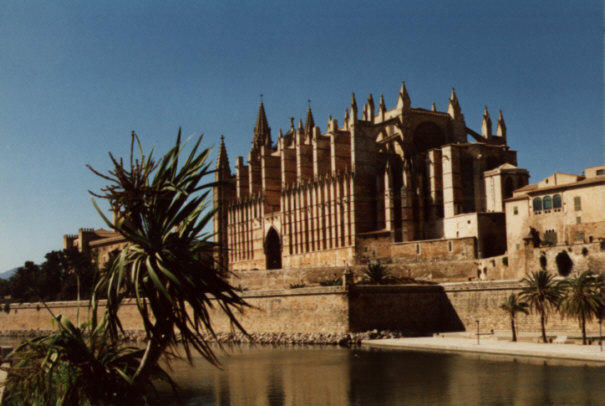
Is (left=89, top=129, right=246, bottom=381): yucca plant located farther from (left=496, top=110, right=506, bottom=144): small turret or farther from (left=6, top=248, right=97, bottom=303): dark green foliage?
(left=6, top=248, right=97, bottom=303): dark green foliage

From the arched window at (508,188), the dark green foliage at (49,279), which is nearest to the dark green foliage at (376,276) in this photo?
the arched window at (508,188)

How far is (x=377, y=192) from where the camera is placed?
5025 centimetres

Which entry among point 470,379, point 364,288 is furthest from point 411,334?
point 470,379

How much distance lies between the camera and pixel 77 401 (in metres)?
9.03

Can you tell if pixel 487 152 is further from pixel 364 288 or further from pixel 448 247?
pixel 364 288

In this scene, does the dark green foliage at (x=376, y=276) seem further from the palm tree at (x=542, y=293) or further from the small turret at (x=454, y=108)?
the small turret at (x=454, y=108)

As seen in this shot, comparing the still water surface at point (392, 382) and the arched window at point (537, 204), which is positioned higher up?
the arched window at point (537, 204)

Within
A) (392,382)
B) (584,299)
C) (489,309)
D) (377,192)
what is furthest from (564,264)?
(377,192)

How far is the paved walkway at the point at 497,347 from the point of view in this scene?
25281 millimetres

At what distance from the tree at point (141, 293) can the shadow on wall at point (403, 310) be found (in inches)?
1101

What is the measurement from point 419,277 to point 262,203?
858 inches

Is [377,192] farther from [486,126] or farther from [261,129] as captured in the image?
[261,129]

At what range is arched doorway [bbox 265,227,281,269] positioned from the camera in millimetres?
60812

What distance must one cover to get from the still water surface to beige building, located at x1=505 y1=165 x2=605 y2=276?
31.6 feet
